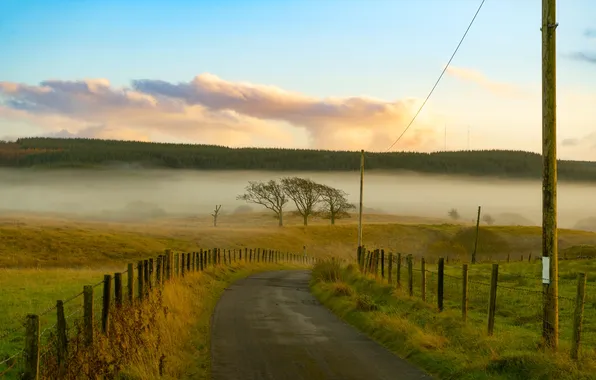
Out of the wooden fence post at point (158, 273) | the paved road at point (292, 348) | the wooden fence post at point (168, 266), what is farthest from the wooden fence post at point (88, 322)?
the wooden fence post at point (168, 266)

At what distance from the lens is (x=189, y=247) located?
263 feet

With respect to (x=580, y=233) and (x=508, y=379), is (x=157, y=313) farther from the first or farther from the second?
(x=580, y=233)

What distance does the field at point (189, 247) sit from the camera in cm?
2475

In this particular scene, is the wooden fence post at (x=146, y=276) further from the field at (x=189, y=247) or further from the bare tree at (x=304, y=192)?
the bare tree at (x=304, y=192)

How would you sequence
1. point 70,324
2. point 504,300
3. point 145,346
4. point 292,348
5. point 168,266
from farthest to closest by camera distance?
point 504,300 < point 168,266 < point 70,324 < point 292,348 < point 145,346

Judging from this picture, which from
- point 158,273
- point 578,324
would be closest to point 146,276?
point 158,273

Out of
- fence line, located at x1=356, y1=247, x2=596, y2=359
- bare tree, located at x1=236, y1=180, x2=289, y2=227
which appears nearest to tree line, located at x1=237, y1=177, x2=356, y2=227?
bare tree, located at x1=236, y1=180, x2=289, y2=227

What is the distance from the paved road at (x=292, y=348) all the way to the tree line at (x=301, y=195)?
101m

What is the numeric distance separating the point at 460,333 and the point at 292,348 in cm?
391

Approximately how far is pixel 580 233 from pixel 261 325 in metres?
127

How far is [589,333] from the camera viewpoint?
1952cm

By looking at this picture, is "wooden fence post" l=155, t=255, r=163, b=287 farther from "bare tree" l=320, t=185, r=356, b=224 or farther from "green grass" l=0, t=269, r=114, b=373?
"bare tree" l=320, t=185, r=356, b=224

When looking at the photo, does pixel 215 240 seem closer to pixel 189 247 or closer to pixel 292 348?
pixel 189 247

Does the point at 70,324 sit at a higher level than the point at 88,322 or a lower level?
lower
